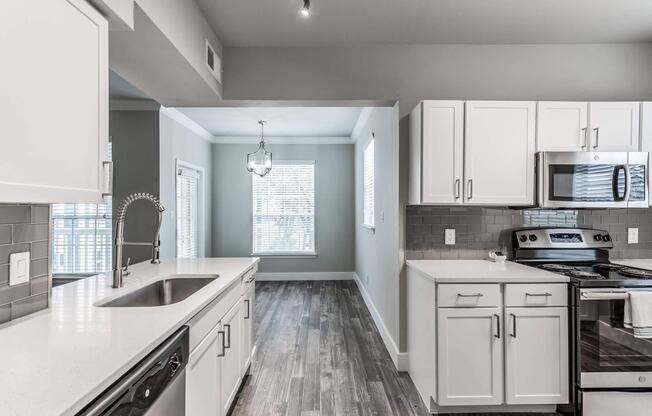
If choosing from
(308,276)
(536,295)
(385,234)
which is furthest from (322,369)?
(308,276)

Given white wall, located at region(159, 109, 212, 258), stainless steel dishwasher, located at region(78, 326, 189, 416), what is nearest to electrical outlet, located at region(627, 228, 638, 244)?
stainless steel dishwasher, located at region(78, 326, 189, 416)

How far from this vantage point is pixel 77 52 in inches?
47.6

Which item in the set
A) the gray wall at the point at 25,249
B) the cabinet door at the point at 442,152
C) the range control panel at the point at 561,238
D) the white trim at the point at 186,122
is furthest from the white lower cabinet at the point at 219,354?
the white trim at the point at 186,122

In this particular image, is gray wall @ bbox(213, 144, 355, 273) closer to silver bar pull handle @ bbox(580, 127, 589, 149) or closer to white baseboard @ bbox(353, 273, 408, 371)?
white baseboard @ bbox(353, 273, 408, 371)

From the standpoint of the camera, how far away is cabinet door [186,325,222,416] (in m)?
1.49

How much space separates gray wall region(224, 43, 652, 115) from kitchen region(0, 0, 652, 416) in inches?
0.5

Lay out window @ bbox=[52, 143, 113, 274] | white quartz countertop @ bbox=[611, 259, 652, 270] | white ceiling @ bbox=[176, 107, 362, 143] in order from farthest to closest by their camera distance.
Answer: white ceiling @ bbox=[176, 107, 362, 143], window @ bbox=[52, 143, 113, 274], white quartz countertop @ bbox=[611, 259, 652, 270]

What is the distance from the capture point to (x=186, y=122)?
5.00 meters

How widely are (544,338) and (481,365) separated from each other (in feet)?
1.40

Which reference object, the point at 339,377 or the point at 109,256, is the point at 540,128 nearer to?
the point at 339,377

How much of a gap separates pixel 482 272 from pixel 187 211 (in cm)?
437

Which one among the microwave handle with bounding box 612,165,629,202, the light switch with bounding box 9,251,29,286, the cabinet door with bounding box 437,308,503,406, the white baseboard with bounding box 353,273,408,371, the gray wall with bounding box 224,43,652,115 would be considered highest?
the gray wall with bounding box 224,43,652,115

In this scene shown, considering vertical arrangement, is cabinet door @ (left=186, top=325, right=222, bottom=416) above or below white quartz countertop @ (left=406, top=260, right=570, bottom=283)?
below

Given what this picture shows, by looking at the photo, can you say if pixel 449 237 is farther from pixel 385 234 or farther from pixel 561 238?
pixel 561 238
